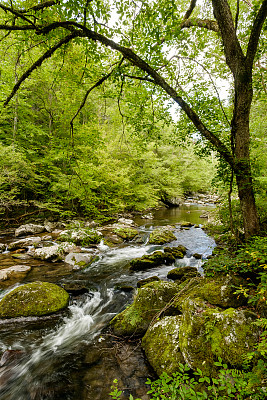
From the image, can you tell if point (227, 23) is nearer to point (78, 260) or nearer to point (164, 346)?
point (164, 346)

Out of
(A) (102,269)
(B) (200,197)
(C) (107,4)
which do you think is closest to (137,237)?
(A) (102,269)

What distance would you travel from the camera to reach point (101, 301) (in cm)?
542

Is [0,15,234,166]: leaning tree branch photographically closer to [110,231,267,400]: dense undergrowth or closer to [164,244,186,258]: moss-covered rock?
[110,231,267,400]: dense undergrowth

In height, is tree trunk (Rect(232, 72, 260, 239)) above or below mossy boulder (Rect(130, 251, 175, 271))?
above

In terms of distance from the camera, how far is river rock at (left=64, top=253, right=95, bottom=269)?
743 centimetres

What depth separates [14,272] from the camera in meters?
6.47

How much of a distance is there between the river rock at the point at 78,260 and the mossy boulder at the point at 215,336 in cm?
533

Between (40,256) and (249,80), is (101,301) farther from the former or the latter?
(249,80)

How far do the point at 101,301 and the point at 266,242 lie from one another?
4498 mm

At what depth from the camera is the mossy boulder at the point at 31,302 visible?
4470 millimetres

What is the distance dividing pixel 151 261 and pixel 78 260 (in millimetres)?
2989

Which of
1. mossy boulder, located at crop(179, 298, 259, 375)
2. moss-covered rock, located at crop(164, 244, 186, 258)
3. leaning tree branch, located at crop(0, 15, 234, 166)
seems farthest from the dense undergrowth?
moss-covered rock, located at crop(164, 244, 186, 258)

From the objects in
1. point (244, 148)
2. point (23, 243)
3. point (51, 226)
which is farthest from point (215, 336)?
point (51, 226)

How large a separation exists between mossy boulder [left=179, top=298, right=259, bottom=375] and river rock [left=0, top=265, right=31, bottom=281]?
5782mm
